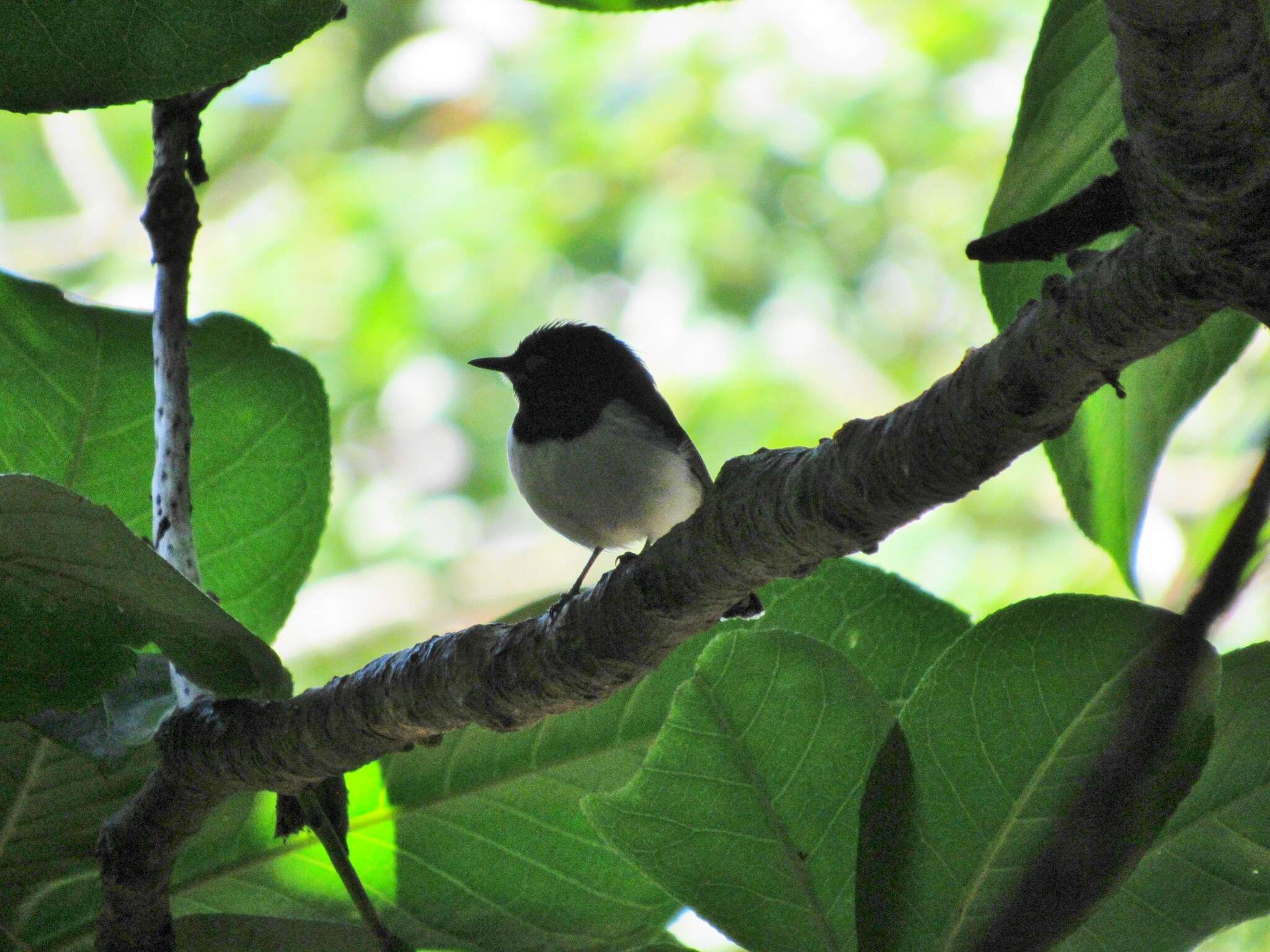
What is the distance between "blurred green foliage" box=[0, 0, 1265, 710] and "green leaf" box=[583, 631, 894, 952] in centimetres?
385

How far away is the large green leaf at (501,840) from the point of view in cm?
122

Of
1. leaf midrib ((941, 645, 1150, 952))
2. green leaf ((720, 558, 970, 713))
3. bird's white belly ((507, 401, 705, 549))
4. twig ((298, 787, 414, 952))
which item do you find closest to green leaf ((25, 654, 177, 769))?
twig ((298, 787, 414, 952))

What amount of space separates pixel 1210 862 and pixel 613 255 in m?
5.06

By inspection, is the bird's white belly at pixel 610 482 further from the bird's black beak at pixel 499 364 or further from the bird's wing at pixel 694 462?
the bird's black beak at pixel 499 364

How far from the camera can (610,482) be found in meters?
2.37

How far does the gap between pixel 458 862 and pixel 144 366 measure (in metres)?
0.62

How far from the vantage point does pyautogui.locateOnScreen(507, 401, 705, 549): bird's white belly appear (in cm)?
238

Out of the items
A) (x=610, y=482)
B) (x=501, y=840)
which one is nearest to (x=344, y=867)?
(x=501, y=840)

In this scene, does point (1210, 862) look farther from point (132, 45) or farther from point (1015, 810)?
point (132, 45)

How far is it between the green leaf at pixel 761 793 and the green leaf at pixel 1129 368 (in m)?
0.28

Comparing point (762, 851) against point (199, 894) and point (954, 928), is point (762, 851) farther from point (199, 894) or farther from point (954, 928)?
point (199, 894)

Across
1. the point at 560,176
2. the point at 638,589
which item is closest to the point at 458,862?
the point at 638,589

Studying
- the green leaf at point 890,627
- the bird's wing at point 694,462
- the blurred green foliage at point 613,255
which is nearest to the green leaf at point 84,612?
the green leaf at point 890,627

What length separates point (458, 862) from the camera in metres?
1.26
